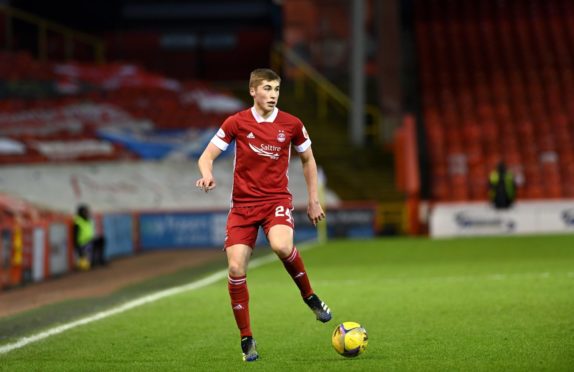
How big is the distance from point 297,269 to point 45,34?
35343mm

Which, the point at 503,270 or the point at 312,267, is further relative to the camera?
the point at 312,267

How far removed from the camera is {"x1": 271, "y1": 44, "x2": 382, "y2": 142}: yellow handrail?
3909 cm

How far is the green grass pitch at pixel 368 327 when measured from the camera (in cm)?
767

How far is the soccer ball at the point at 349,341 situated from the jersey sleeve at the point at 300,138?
1.53m

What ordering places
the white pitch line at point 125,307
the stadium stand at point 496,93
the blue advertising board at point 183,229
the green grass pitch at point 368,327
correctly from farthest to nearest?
1. the stadium stand at point 496,93
2. the blue advertising board at point 183,229
3. the white pitch line at point 125,307
4. the green grass pitch at point 368,327

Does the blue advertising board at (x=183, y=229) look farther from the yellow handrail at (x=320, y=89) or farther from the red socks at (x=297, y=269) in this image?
the red socks at (x=297, y=269)

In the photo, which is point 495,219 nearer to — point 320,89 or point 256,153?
point 320,89

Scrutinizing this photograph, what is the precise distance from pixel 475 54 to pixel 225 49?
36.9 ft

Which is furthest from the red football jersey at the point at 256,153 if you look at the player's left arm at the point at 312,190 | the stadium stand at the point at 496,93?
the stadium stand at the point at 496,93

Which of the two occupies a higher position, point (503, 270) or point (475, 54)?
point (475, 54)

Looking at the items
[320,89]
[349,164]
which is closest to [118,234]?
[349,164]

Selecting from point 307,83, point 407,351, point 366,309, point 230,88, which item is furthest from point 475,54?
point 407,351

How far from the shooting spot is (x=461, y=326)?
944 centimetres

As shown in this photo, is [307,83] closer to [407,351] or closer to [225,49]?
[225,49]
